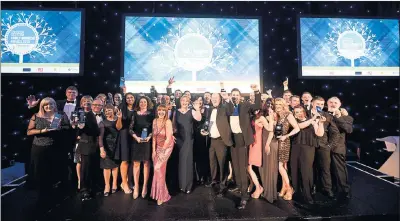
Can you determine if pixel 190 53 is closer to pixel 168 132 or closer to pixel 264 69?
pixel 264 69

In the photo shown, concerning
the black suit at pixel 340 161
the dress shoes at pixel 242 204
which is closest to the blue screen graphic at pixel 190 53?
the black suit at pixel 340 161

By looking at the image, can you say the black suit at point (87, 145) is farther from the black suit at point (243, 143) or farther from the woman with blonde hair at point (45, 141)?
the black suit at point (243, 143)

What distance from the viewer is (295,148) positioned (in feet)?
11.0

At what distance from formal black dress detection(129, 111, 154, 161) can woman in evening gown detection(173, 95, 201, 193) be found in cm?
49

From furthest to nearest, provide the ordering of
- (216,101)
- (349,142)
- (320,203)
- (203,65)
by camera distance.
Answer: (349,142) < (203,65) < (216,101) < (320,203)

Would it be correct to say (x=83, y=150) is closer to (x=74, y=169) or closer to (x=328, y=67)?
(x=74, y=169)

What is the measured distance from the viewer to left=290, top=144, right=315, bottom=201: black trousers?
10.7ft

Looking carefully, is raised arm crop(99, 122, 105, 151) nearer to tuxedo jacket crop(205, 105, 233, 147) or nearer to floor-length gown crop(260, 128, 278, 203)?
tuxedo jacket crop(205, 105, 233, 147)

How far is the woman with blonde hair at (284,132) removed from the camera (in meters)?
3.23

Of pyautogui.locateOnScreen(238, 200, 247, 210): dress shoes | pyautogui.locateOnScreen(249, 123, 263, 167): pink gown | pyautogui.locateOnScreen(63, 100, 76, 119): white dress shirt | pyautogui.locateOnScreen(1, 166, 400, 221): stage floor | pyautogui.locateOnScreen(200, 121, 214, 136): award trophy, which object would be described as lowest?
pyautogui.locateOnScreen(1, 166, 400, 221): stage floor

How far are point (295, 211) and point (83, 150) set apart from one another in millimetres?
3187

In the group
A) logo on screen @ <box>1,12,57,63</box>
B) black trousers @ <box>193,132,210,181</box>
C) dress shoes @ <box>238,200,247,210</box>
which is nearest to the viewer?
dress shoes @ <box>238,200,247,210</box>

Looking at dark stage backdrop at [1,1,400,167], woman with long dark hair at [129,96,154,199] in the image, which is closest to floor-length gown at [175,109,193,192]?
woman with long dark hair at [129,96,154,199]

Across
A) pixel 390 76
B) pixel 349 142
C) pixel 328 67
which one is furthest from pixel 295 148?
pixel 390 76
